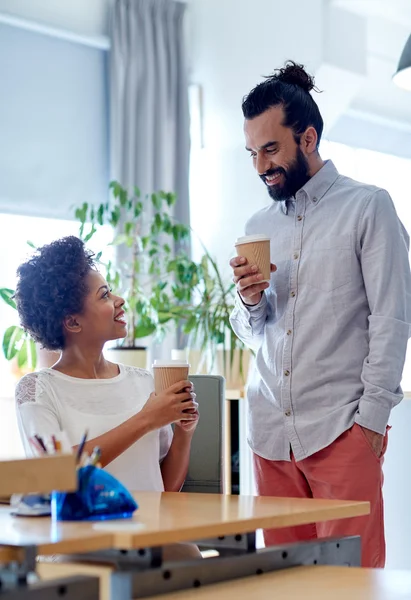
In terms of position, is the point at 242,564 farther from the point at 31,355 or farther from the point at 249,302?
the point at 31,355

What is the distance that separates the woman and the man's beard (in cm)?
47

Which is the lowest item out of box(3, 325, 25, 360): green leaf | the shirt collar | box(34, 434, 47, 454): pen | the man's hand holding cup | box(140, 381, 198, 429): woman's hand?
box(34, 434, 47, 454): pen

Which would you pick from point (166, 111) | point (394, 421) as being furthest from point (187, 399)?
point (166, 111)

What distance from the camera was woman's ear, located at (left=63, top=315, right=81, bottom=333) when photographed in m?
2.07

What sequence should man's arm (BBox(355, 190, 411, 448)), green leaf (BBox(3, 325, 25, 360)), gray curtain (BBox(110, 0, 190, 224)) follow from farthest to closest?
gray curtain (BBox(110, 0, 190, 224))
green leaf (BBox(3, 325, 25, 360))
man's arm (BBox(355, 190, 411, 448))

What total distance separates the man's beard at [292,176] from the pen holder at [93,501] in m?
1.08

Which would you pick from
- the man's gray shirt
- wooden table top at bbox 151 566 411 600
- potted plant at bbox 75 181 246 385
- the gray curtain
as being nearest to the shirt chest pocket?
the man's gray shirt

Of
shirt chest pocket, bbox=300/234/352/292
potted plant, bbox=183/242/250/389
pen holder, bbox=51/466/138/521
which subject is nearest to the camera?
pen holder, bbox=51/466/138/521

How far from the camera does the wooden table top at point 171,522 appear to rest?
1.06 meters

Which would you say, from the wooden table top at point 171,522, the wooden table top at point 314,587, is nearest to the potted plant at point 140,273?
the wooden table top at point 171,522

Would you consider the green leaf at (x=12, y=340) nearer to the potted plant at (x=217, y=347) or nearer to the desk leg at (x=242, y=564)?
the potted plant at (x=217, y=347)

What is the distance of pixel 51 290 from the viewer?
2.08m

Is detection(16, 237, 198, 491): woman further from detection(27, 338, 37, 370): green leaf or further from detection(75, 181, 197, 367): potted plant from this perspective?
detection(27, 338, 37, 370): green leaf

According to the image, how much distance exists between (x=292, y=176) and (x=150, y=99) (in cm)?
314
